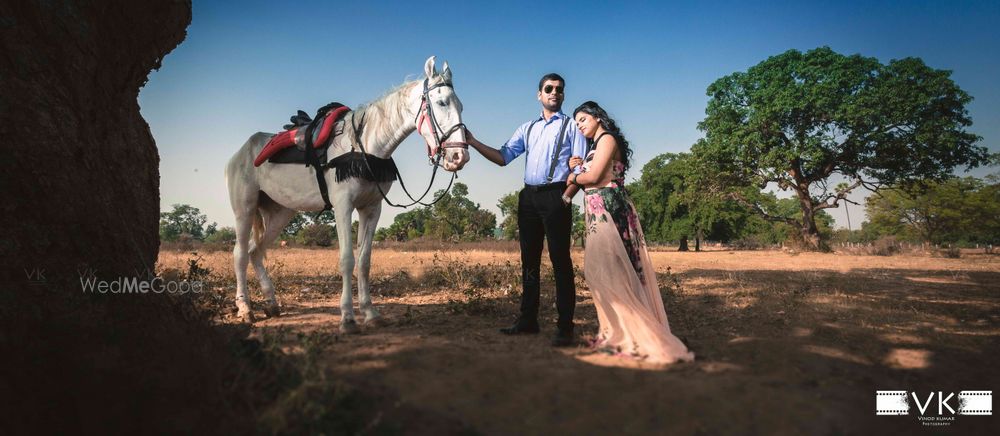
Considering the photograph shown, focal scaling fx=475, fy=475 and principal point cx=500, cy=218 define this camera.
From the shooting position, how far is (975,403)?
Result: 3.15m

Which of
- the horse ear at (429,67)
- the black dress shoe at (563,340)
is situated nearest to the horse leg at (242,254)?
the horse ear at (429,67)

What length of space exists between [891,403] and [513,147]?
147 inches

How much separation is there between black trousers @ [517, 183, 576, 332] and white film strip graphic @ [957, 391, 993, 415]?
109 inches

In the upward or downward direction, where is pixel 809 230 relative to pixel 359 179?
downward

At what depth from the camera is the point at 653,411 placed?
9.23 ft

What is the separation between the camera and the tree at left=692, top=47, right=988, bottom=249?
Result: 23.2 m

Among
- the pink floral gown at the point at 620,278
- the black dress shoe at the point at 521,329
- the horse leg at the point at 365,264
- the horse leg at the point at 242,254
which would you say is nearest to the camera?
the pink floral gown at the point at 620,278

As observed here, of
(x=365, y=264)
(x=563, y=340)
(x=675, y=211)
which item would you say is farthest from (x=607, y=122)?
(x=675, y=211)

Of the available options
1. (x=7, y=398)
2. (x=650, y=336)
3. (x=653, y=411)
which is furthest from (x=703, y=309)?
(x=7, y=398)

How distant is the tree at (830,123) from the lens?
23234mm

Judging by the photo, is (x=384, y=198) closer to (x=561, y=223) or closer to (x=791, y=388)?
(x=561, y=223)

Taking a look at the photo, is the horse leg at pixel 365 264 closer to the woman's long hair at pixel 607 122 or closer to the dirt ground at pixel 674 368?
the dirt ground at pixel 674 368

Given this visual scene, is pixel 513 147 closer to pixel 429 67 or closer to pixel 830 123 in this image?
pixel 429 67

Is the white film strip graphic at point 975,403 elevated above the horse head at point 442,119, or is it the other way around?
the horse head at point 442,119
